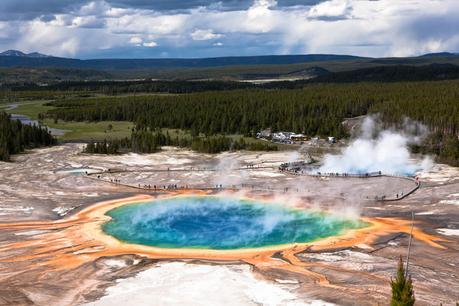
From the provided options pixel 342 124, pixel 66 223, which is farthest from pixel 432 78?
pixel 66 223

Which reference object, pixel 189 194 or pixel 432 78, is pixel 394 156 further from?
pixel 432 78

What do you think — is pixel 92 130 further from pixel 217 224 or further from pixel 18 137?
pixel 217 224

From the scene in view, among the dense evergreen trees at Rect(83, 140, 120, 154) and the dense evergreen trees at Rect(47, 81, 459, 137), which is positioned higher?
the dense evergreen trees at Rect(47, 81, 459, 137)

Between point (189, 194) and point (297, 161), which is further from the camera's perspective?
point (297, 161)

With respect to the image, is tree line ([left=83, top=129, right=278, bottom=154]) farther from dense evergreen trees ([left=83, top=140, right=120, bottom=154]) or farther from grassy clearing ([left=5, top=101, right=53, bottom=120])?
grassy clearing ([left=5, top=101, right=53, bottom=120])

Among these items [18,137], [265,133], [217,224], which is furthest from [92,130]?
[217,224]

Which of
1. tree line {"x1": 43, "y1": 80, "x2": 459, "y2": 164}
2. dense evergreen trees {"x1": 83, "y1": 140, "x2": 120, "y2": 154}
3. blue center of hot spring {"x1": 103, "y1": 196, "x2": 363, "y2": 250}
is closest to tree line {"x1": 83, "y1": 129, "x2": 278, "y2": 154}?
dense evergreen trees {"x1": 83, "y1": 140, "x2": 120, "y2": 154}
